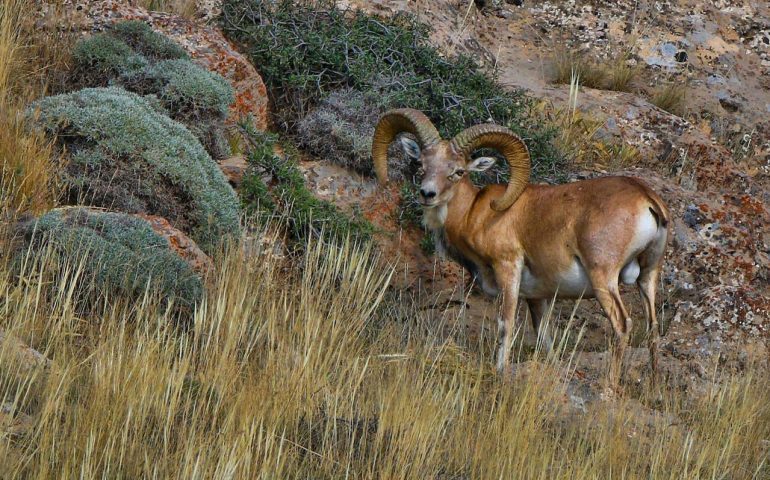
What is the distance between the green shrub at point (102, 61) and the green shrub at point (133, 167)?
1.30m

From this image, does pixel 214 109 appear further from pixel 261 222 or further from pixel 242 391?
pixel 242 391

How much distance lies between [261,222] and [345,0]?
422 cm

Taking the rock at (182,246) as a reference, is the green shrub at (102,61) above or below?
above

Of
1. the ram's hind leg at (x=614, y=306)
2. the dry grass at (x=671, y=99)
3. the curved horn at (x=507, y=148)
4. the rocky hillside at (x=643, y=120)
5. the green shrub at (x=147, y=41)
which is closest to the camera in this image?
the ram's hind leg at (x=614, y=306)

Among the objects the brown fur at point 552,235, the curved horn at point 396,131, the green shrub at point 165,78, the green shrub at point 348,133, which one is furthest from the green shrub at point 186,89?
the brown fur at point 552,235

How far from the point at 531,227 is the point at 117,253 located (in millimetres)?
3594

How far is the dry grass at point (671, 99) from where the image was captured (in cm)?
1485

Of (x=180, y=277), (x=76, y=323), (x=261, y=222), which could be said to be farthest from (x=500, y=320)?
(x=76, y=323)

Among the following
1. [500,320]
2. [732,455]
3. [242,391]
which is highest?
[242,391]

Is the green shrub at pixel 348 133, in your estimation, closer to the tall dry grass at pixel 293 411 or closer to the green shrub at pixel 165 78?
the green shrub at pixel 165 78

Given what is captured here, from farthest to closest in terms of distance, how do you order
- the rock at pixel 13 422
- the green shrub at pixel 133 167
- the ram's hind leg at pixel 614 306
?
the green shrub at pixel 133 167 → the ram's hind leg at pixel 614 306 → the rock at pixel 13 422

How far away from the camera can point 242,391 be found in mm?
6297

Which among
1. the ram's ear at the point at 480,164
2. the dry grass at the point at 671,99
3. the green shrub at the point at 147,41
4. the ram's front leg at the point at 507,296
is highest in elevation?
the green shrub at the point at 147,41

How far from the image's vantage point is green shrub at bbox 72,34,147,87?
11.4 meters
